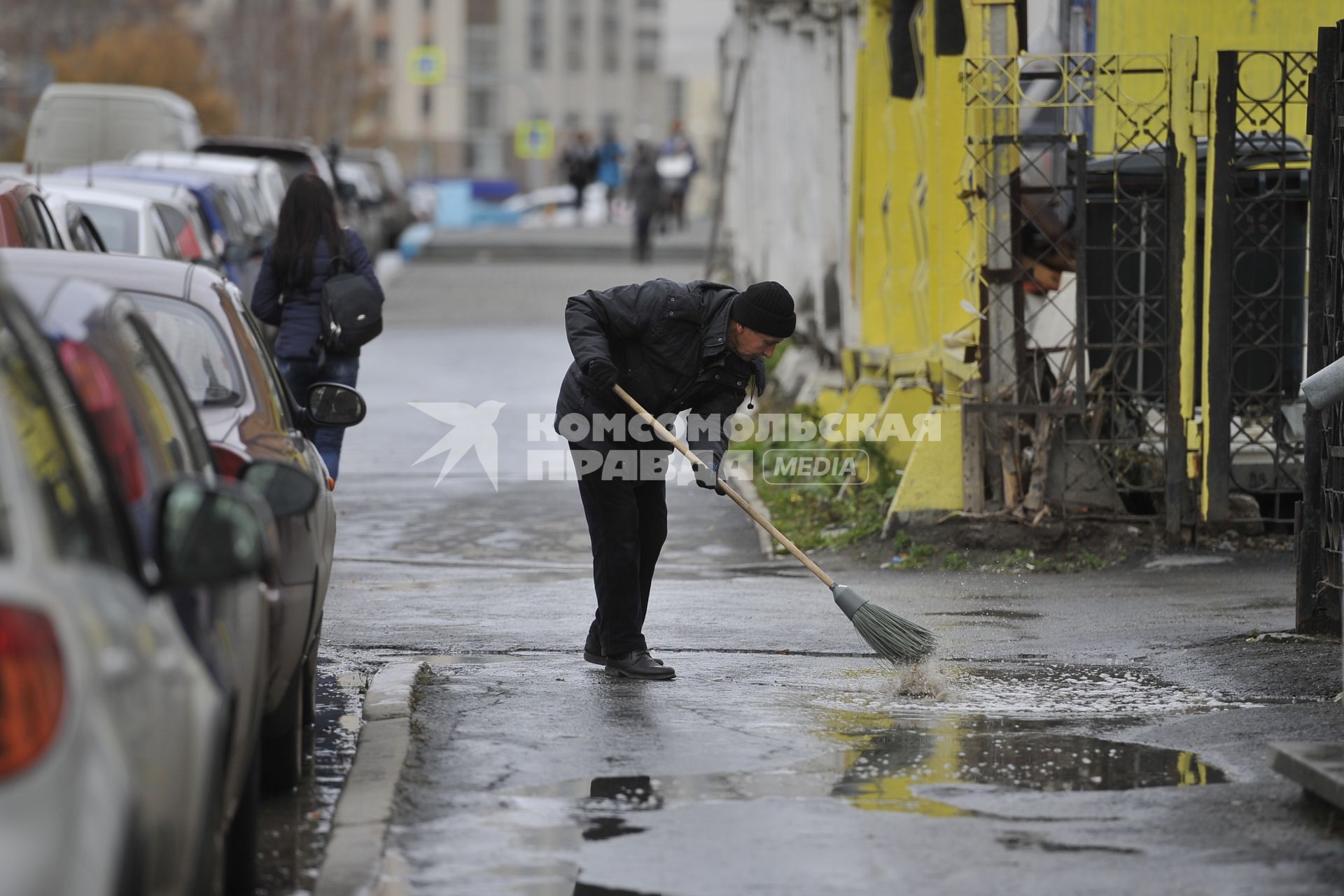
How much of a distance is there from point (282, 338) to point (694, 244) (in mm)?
32540

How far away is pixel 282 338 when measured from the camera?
448 inches

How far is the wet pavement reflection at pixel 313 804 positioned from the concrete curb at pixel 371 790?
5cm

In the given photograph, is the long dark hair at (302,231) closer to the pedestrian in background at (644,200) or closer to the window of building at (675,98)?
the pedestrian in background at (644,200)

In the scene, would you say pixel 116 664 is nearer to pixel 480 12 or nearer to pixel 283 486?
pixel 283 486

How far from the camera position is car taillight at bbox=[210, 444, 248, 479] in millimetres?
6383

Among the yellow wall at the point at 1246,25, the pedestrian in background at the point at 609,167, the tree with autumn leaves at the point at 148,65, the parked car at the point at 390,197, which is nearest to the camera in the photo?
the yellow wall at the point at 1246,25

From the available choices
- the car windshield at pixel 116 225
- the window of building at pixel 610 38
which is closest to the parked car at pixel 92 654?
the car windshield at pixel 116 225

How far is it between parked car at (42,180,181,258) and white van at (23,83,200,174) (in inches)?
545

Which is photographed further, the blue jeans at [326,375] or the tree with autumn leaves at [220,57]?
the tree with autumn leaves at [220,57]

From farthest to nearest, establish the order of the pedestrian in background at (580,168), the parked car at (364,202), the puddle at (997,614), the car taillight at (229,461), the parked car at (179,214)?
the pedestrian in background at (580,168) → the parked car at (364,202) → the parked car at (179,214) → the puddle at (997,614) → the car taillight at (229,461)

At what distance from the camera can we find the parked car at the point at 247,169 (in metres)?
22.2

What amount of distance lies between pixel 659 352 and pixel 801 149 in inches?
477

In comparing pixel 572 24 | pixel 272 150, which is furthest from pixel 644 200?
pixel 572 24

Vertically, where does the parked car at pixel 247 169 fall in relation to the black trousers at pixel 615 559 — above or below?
above
